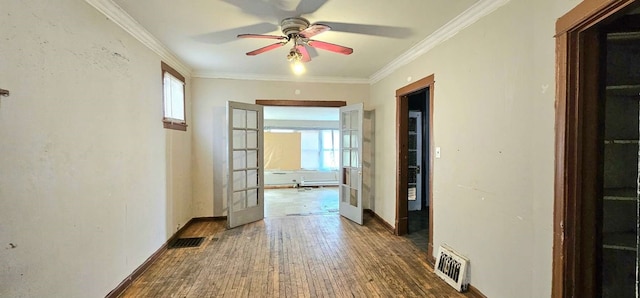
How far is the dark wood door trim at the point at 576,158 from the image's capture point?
156cm

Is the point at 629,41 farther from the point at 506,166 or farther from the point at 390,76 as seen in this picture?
the point at 390,76

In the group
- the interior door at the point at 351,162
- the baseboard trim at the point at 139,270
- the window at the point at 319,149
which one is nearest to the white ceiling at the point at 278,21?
the interior door at the point at 351,162

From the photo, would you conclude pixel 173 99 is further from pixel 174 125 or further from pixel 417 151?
pixel 417 151

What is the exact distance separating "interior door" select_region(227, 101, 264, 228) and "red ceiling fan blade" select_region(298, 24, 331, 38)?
2150mm

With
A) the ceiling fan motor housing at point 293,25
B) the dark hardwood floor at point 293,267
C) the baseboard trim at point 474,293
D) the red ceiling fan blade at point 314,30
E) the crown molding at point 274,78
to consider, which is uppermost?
the crown molding at point 274,78

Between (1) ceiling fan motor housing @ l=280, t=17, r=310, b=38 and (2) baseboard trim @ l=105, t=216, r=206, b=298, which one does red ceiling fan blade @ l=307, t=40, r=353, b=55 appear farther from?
(2) baseboard trim @ l=105, t=216, r=206, b=298

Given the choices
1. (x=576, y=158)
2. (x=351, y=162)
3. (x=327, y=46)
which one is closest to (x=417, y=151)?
(x=351, y=162)

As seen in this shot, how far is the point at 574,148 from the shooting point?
1586mm

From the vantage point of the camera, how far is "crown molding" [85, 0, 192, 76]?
2.24 metres

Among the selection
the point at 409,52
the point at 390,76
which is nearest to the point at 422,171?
the point at 390,76

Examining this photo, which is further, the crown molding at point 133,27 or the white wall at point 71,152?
the crown molding at point 133,27

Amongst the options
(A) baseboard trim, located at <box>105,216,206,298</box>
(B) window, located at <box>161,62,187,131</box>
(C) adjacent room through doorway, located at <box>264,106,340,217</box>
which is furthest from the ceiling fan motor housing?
(C) adjacent room through doorway, located at <box>264,106,340,217</box>

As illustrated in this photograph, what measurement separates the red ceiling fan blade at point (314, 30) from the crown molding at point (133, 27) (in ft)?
4.90

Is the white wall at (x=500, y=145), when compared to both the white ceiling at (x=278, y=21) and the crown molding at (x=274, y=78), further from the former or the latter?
the crown molding at (x=274, y=78)
